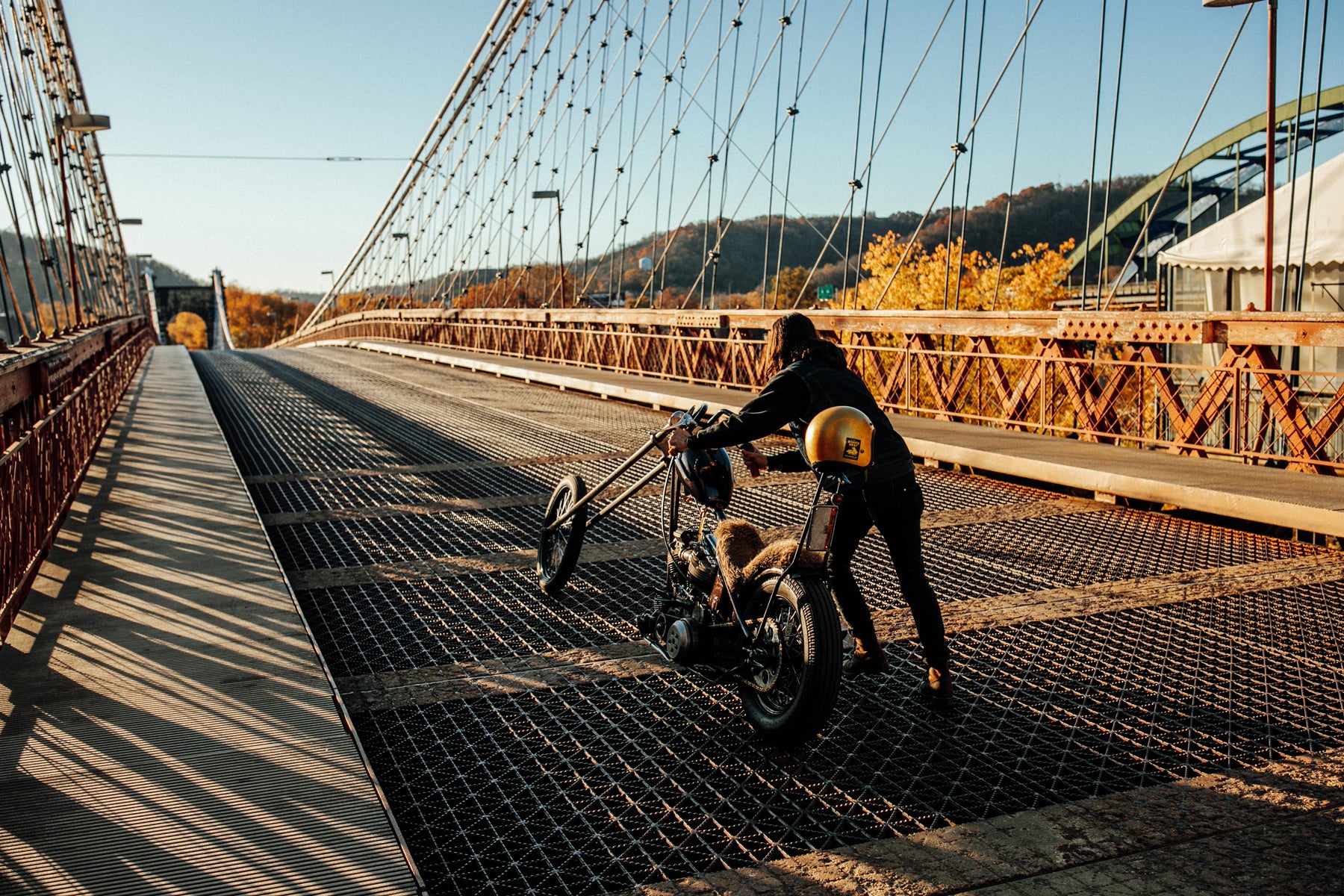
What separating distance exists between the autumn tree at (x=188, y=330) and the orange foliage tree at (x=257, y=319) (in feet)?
15.1

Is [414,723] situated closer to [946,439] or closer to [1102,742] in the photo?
[1102,742]

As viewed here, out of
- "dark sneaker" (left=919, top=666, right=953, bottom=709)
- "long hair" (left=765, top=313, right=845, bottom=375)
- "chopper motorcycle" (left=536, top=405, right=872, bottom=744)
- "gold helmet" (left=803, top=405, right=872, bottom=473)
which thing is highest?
"long hair" (left=765, top=313, right=845, bottom=375)

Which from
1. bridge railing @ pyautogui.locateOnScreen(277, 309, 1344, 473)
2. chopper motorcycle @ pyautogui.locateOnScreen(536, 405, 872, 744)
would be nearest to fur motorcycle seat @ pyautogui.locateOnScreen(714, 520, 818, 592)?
chopper motorcycle @ pyautogui.locateOnScreen(536, 405, 872, 744)

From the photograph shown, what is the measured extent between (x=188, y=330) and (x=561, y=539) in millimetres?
180864

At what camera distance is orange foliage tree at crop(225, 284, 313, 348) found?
170 m

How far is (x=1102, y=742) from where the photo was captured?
12.3 ft

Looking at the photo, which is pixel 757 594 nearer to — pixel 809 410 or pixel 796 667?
pixel 796 667

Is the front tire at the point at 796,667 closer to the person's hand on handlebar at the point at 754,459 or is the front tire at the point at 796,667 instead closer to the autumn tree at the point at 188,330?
the person's hand on handlebar at the point at 754,459

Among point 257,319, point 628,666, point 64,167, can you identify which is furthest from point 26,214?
point 257,319

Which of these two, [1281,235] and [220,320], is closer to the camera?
[1281,235]

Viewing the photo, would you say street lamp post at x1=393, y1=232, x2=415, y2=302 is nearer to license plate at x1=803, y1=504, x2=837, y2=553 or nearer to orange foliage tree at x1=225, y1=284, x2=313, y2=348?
license plate at x1=803, y1=504, x2=837, y2=553

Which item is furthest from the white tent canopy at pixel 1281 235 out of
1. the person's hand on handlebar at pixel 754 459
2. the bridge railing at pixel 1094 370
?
the person's hand on handlebar at pixel 754 459

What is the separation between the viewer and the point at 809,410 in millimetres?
3998

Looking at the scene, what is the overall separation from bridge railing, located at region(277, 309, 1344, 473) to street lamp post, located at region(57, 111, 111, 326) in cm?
852
